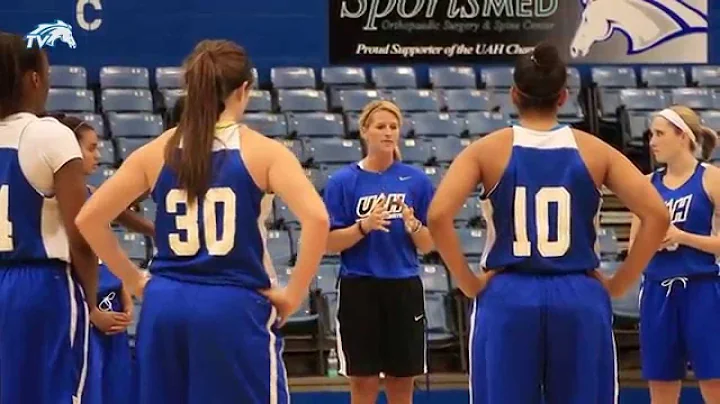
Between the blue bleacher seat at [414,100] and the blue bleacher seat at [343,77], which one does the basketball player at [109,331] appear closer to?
the blue bleacher seat at [414,100]

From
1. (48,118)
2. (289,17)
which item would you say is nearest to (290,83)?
(289,17)

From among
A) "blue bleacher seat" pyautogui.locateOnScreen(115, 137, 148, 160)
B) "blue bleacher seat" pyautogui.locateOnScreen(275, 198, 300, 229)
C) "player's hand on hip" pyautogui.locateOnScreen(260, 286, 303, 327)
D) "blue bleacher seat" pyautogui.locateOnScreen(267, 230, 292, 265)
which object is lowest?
"blue bleacher seat" pyautogui.locateOnScreen(267, 230, 292, 265)

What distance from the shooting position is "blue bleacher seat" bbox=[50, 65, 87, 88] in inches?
423

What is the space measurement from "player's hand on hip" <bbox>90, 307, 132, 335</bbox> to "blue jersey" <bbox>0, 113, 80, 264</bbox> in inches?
23.1

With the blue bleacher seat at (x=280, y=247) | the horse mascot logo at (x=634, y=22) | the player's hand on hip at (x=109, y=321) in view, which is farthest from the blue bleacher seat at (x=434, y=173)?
the player's hand on hip at (x=109, y=321)

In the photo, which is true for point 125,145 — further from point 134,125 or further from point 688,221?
point 688,221

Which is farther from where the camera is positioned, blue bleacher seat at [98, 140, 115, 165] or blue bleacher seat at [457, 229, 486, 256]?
blue bleacher seat at [98, 140, 115, 165]

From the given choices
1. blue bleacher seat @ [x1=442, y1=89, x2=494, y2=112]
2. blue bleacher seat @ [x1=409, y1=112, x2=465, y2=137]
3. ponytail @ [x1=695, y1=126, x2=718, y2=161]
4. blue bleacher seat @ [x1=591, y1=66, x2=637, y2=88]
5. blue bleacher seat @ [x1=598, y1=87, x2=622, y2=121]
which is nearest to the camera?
ponytail @ [x1=695, y1=126, x2=718, y2=161]

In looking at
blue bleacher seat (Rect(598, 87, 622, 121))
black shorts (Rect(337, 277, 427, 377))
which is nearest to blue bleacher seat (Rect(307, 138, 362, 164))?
blue bleacher seat (Rect(598, 87, 622, 121))

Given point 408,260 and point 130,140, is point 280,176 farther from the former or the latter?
point 130,140

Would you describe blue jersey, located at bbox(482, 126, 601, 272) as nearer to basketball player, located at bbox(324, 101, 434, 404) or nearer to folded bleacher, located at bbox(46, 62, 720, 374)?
basketball player, located at bbox(324, 101, 434, 404)

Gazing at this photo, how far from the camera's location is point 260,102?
10.7 m

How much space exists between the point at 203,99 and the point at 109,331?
1443mm

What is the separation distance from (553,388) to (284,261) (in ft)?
15.1
